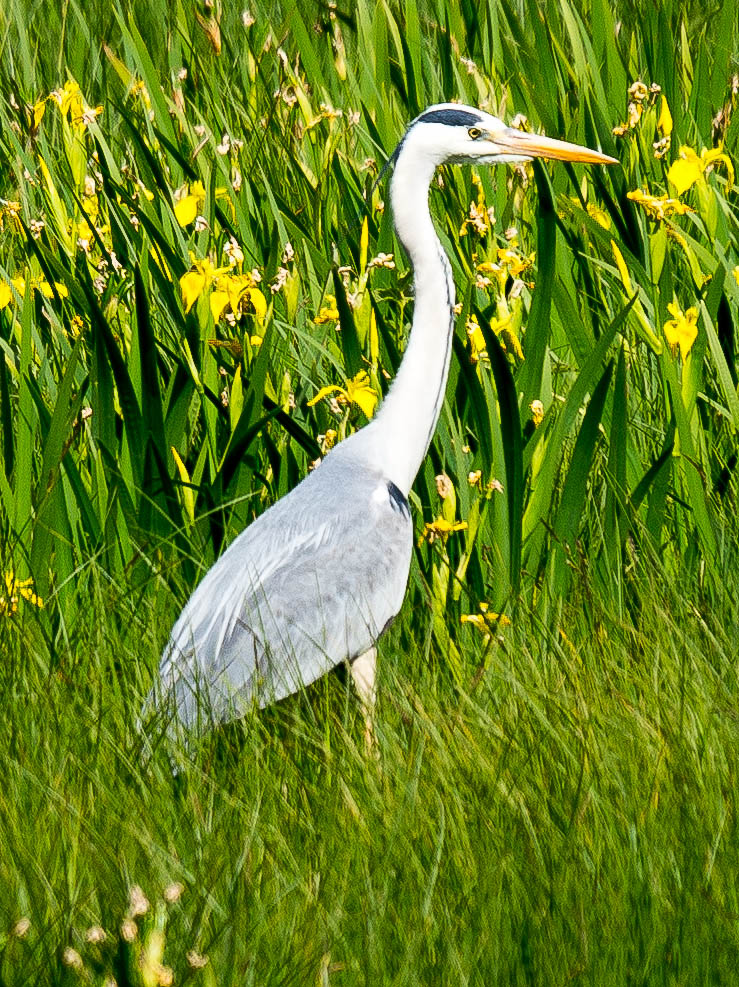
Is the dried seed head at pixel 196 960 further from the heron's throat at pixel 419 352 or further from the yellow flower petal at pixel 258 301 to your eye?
the yellow flower petal at pixel 258 301

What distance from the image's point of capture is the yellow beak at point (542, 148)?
280 centimetres

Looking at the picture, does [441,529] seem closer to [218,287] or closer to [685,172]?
[218,287]

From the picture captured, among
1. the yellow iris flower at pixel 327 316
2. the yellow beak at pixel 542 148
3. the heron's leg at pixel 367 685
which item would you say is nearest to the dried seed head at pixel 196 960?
the heron's leg at pixel 367 685

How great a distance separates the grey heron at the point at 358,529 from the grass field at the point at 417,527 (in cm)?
8

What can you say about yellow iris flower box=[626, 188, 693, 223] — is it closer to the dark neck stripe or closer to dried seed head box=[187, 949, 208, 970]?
the dark neck stripe

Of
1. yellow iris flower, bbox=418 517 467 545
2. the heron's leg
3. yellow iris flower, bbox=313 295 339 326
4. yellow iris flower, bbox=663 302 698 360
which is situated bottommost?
the heron's leg

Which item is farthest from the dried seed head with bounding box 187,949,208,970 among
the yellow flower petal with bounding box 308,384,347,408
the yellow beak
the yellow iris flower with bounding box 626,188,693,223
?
the yellow beak

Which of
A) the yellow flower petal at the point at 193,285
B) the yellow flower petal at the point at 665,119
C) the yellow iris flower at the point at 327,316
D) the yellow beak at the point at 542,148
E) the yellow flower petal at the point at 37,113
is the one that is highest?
the yellow flower petal at the point at 37,113

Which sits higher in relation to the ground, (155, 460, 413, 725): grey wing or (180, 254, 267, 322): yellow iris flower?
(180, 254, 267, 322): yellow iris flower

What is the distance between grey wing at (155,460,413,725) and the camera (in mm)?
2559

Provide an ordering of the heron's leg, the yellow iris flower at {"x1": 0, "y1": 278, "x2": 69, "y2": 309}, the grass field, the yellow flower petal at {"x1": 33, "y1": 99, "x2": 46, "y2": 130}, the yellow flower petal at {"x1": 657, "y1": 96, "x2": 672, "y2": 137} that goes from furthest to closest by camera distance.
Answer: the yellow flower petal at {"x1": 33, "y1": 99, "x2": 46, "y2": 130}, the yellow flower petal at {"x1": 657, "y1": 96, "x2": 672, "y2": 137}, the yellow iris flower at {"x1": 0, "y1": 278, "x2": 69, "y2": 309}, the heron's leg, the grass field

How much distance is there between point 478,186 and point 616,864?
6.42ft

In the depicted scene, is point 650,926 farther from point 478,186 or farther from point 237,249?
point 478,186

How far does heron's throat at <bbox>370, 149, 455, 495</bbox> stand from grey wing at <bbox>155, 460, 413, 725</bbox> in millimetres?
93
